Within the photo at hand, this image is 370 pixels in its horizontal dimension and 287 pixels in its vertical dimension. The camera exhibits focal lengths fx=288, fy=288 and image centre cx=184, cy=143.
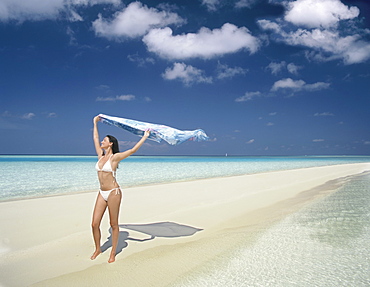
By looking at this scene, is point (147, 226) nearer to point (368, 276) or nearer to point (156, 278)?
point (156, 278)

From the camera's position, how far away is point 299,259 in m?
4.93

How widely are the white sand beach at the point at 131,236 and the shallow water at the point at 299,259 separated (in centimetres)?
40

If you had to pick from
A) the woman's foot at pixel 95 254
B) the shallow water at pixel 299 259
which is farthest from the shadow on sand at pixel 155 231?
the shallow water at pixel 299 259

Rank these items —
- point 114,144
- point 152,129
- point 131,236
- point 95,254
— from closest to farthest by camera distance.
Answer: point 114,144 → point 95,254 → point 152,129 → point 131,236

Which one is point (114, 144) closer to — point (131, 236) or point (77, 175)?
point (131, 236)

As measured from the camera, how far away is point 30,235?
265 inches

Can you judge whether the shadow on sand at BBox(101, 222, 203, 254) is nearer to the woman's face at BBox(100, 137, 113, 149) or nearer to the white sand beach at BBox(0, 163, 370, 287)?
the white sand beach at BBox(0, 163, 370, 287)

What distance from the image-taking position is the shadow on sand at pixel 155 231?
6.13 meters

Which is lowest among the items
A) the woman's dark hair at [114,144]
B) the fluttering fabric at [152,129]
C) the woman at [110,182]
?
the woman at [110,182]

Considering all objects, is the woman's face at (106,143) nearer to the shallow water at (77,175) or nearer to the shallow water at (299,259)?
the shallow water at (299,259)

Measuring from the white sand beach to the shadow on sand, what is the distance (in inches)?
0.8

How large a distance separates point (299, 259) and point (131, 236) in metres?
3.59

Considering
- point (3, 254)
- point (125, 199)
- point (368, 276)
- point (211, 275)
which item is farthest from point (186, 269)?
point (125, 199)

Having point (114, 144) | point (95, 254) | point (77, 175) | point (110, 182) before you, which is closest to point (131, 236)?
point (95, 254)
